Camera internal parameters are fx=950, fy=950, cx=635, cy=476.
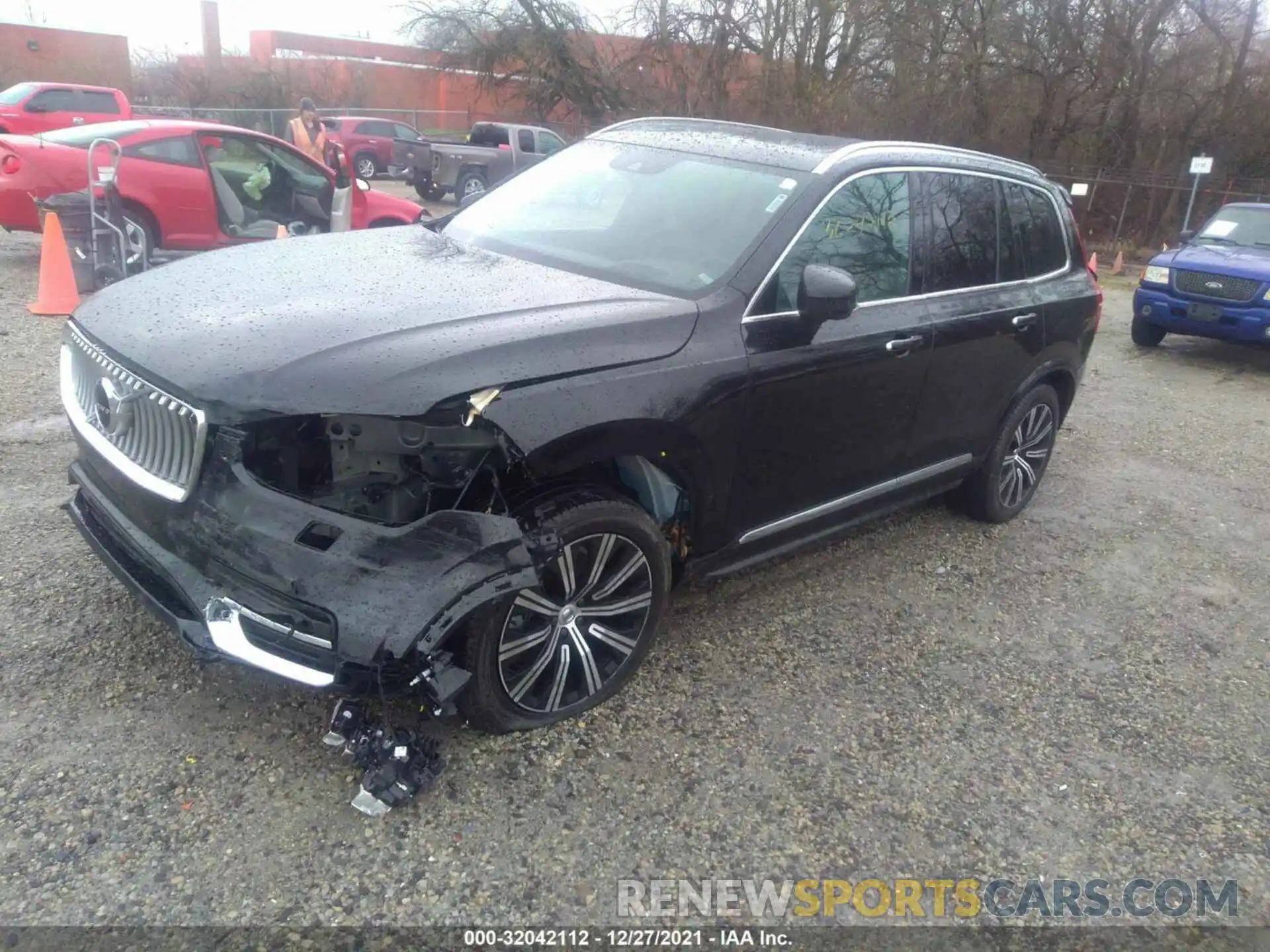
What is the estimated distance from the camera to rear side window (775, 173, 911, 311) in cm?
348

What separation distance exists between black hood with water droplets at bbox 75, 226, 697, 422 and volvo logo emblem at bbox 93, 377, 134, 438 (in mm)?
109

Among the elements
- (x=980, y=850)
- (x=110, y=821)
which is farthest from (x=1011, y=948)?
(x=110, y=821)

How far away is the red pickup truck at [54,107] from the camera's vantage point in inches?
672

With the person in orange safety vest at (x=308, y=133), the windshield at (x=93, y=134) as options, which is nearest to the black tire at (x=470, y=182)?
the person in orange safety vest at (x=308, y=133)

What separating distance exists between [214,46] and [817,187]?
156 feet

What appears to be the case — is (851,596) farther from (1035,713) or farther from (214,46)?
(214,46)

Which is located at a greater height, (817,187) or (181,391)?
(817,187)

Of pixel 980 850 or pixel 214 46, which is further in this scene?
pixel 214 46

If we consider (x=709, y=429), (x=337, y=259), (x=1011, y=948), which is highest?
(x=337, y=259)

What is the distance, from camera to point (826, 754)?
3156 millimetres

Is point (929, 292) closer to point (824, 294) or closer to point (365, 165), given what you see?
point (824, 294)

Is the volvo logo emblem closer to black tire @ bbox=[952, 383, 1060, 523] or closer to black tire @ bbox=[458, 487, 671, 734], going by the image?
black tire @ bbox=[458, 487, 671, 734]

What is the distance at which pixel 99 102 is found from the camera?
18.5 metres

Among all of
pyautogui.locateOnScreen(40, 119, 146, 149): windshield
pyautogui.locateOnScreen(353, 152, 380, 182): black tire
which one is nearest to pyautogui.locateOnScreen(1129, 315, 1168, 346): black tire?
pyautogui.locateOnScreen(40, 119, 146, 149): windshield
